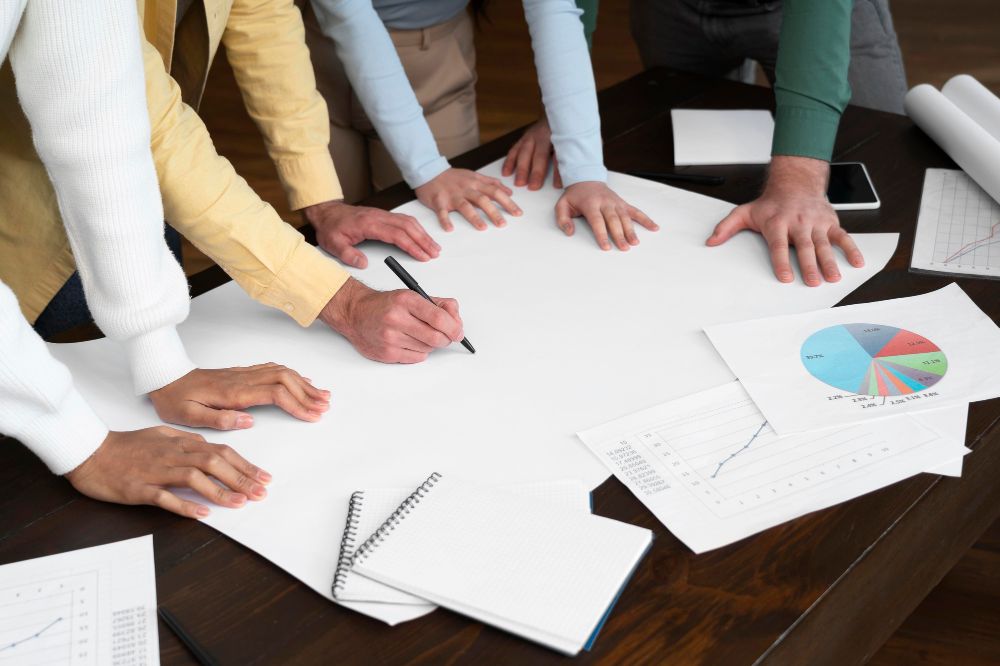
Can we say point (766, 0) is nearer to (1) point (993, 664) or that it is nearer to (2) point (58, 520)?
(1) point (993, 664)

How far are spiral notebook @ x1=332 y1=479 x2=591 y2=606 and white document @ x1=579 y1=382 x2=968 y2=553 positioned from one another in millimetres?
54

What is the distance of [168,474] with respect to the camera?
0.87 m

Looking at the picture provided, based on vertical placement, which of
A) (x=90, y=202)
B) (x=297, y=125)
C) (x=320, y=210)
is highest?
(x=90, y=202)

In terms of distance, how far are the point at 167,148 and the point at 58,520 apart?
0.40 meters

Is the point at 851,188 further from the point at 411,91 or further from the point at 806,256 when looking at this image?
the point at 411,91

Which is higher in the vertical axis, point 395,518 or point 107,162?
point 107,162

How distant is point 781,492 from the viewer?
2.82 ft

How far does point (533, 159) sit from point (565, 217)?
193 millimetres

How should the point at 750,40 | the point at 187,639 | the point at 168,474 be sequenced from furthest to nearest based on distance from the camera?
the point at 750,40
the point at 168,474
the point at 187,639

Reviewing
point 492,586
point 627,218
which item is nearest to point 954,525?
point 492,586

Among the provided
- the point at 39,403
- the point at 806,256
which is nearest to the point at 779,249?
the point at 806,256

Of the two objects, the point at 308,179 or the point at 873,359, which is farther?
the point at 308,179

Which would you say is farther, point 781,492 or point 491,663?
point 781,492

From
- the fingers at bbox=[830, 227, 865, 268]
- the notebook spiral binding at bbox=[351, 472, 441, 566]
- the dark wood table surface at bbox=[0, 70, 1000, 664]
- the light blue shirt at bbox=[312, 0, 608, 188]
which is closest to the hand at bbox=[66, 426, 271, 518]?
the dark wood table surface at bbox=[0, 70, 1000, 664]
